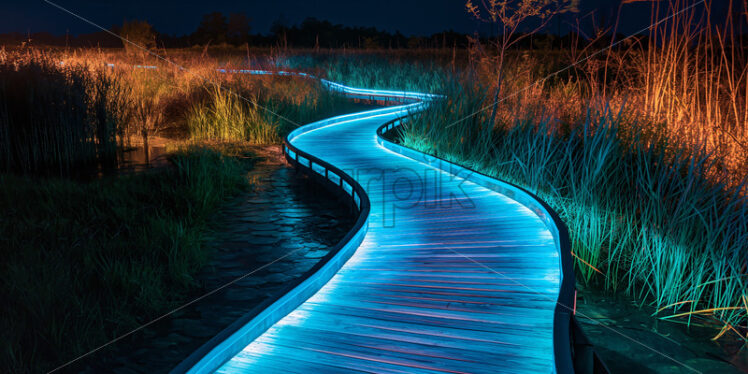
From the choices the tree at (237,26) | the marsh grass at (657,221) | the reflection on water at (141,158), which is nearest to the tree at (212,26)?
the tree at (237,26)

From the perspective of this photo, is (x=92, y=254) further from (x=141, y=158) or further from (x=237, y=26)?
(x=237, y=26)

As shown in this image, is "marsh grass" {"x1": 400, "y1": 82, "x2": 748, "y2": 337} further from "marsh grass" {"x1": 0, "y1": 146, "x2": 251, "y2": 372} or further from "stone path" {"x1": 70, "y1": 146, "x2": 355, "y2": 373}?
"marsh grass" {"x1": 0, "y1": 146, "x2": 251, "y2": 372}

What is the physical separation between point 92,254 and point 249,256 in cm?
139

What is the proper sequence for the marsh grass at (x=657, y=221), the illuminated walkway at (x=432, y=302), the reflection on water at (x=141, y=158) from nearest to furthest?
the illuminated walkway at (x=432, y=302) < the marsh grass at (x=657, y=221) < the reflection on water at (x=141, y=158)

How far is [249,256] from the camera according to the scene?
5.48 meters

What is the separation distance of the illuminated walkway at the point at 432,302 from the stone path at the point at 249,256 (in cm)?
83

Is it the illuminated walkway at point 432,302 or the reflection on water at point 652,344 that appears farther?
the reflection on water at point 652,344

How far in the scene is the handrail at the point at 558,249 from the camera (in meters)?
2.76

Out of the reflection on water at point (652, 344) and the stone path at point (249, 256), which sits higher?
the stone path at point (249, 256)

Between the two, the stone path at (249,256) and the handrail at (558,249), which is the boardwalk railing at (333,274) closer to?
the handrail at (558,249)

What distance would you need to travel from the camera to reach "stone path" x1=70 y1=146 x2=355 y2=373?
11.8ft

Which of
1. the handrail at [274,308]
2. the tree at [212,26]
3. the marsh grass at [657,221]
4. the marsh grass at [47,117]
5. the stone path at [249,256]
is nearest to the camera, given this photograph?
the handrail at [274,308]

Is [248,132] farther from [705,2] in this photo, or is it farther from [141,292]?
[705,2]

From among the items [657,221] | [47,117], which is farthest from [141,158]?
[657,221]
